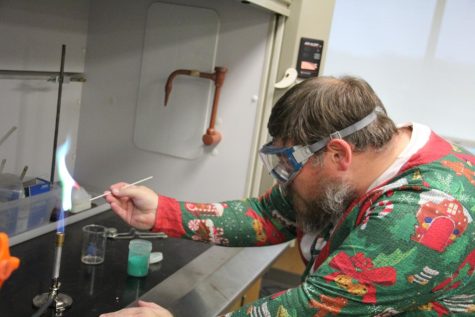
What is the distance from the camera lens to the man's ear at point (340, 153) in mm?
791

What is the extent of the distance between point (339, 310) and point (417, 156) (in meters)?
0.28

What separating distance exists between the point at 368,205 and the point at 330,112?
163 millimetres

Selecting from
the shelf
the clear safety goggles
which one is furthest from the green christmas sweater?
the shelf

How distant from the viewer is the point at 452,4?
7.12 feet

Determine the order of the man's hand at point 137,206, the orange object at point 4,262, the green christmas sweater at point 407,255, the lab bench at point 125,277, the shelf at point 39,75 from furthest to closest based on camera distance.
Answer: the shelf at point 39,75
the man's hand at point 137,206
the lab bench at point 125,277
the green christmas sweater at point 407,255
the orange object at point 4,262

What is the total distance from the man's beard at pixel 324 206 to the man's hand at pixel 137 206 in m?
0.31

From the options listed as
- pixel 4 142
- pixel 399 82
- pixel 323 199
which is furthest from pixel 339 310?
pixel 399 82

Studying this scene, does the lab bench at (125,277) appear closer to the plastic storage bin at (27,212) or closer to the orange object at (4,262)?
the plastic storage bin at (27,212)

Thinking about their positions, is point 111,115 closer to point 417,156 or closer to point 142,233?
point 142,233

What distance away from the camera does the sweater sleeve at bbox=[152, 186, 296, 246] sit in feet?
3.57

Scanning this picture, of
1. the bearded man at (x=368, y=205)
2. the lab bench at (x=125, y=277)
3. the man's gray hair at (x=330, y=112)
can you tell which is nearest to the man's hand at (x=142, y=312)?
the bearded man at (x=368, y=205)

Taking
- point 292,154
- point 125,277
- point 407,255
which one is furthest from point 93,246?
point 407,255

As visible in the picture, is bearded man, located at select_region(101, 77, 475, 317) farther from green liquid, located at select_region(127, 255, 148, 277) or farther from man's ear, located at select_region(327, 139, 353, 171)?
green liquid, located at select_region(127, 255, 148, 277)

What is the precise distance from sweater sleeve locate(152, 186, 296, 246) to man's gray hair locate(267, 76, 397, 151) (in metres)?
0.34
